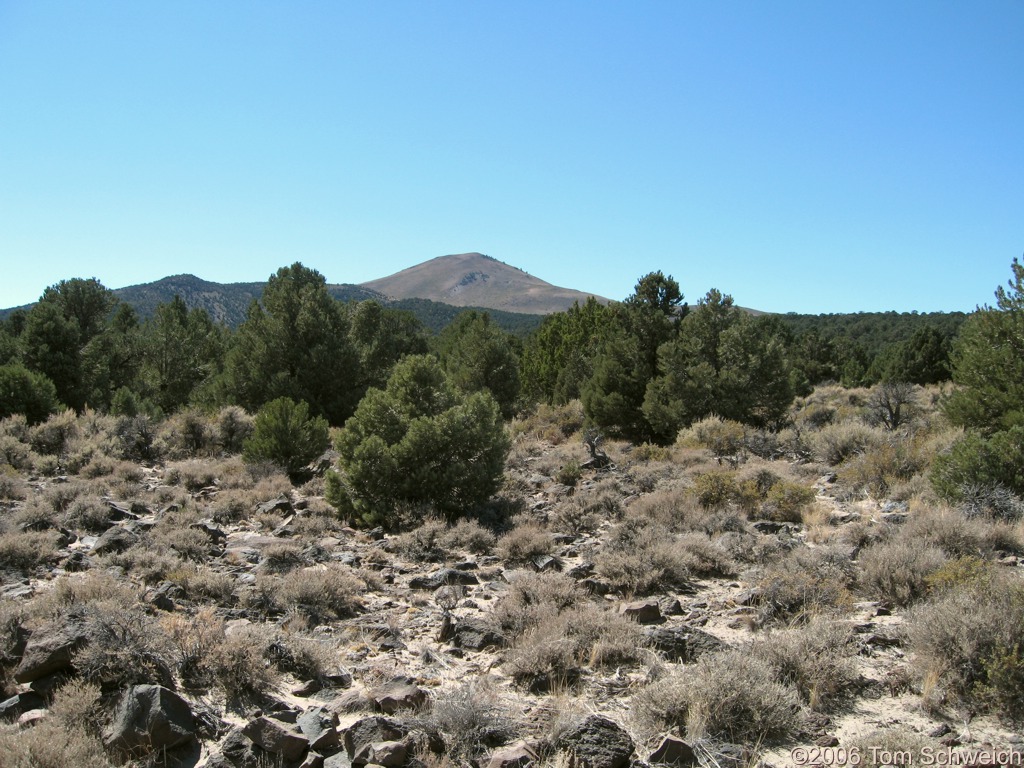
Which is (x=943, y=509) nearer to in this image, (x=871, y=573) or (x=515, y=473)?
(x=871, y=573)

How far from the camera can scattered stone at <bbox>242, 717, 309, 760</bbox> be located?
4133mm

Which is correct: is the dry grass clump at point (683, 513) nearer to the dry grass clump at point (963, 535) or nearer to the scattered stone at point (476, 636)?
the dry grass clump at point (963, 535)

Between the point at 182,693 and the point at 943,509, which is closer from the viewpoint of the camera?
the point at 182,693

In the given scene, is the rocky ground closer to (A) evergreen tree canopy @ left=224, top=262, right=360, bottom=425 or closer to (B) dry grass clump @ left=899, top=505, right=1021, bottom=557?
(B) dry grass clump @ left=899, top=505, right=1021, bottom=557

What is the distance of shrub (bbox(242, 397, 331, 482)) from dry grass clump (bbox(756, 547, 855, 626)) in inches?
437

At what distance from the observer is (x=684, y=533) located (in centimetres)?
988

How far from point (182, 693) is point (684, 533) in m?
7.24

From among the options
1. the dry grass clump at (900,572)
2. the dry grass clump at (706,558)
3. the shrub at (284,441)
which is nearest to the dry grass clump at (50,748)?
the dry grass clump at (706,558)

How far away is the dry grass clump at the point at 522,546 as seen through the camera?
30.1ft

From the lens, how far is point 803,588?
6.71 meters

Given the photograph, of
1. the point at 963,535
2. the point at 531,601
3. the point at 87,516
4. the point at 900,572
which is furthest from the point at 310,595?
the point at 963,535

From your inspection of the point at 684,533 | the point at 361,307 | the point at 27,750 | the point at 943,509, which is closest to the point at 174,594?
the point at 27,750

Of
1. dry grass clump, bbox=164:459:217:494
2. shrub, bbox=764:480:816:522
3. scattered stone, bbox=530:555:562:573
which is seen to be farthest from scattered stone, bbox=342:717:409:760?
dry grass clump, bbox=164:459:217:494

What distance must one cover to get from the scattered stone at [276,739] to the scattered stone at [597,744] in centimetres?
170
